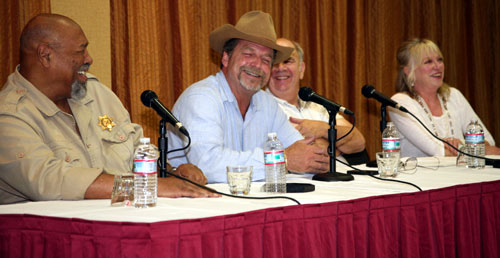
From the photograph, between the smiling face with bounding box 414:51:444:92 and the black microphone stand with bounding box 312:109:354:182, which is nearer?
the black microphone stand with bounding box 312:109:354:182

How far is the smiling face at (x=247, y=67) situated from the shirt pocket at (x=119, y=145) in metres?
0.70

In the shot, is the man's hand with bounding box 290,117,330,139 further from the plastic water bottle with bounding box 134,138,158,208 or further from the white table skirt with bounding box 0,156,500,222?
the plastic water bottle with bounding box 134,138,158,208

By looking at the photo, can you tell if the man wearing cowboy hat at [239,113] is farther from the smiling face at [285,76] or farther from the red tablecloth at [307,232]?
the red tablecloth at [307,232]

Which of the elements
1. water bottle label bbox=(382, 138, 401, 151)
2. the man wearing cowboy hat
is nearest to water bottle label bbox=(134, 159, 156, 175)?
the man wearing cowboy hat

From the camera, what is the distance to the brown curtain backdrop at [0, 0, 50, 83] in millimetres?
3148

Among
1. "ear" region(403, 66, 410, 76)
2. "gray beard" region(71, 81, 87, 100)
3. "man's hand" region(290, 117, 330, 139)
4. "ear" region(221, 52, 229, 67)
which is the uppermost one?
"ear" region(403, 66, 410, 76)

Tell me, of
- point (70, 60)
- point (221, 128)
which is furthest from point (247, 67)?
point (70, 60)

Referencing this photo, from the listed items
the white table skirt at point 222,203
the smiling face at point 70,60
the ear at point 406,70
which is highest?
the ear at point 406,70

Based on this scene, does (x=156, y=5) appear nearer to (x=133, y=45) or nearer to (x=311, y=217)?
(x=133, y=45)

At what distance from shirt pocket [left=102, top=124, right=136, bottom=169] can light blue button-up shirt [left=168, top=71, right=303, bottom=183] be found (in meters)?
0.28

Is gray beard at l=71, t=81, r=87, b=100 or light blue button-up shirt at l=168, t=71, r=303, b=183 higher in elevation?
gray beard at l=71, t=81, r=87, b=100

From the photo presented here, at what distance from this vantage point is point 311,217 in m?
1.62

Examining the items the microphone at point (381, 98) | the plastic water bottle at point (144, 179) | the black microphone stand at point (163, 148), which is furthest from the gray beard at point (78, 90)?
the microphone at point (381, 98)

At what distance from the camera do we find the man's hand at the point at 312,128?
3369mm
